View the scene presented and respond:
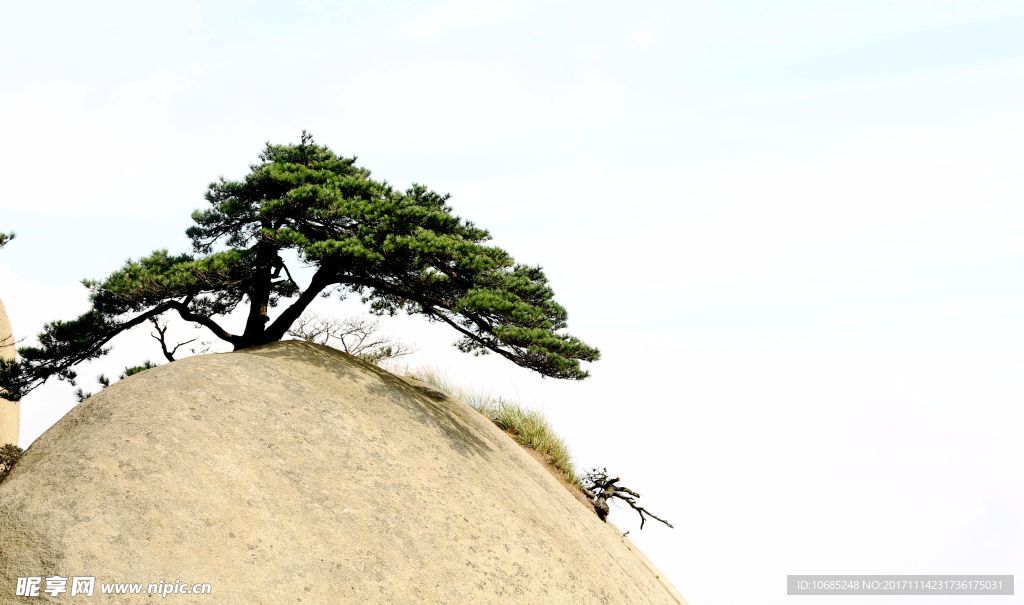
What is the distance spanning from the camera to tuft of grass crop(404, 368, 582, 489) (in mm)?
22038

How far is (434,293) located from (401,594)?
6.29m

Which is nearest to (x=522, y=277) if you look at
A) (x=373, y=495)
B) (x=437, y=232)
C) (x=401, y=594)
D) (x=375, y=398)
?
(x=437, y=232)

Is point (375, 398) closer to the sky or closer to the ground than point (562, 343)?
closer to the ground

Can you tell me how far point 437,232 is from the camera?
18.0 meters

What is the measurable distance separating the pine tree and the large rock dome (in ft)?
5.90

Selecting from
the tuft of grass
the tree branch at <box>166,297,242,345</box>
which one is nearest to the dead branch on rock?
the tuft of grass

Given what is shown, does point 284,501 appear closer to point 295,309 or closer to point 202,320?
point 295,309

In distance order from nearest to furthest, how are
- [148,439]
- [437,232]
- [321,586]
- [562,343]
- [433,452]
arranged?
[321,586] < [148,439] < [433,452] < [562,343] < [437,232]

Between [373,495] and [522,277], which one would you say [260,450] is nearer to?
[373,495]

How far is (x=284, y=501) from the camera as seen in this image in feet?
43.6

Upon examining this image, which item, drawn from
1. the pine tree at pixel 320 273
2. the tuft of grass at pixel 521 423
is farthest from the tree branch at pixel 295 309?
the tuft of grass at pixel 521 423

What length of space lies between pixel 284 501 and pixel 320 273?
6137 millimetres

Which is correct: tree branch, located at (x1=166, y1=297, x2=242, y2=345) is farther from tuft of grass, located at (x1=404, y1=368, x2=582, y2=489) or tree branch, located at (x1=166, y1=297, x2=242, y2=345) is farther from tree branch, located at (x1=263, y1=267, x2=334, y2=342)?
tuft of grass, located at (x1=404, y1=368, x2=582, y2=489)

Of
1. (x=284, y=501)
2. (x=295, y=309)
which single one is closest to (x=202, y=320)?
(x=295, y=309)
